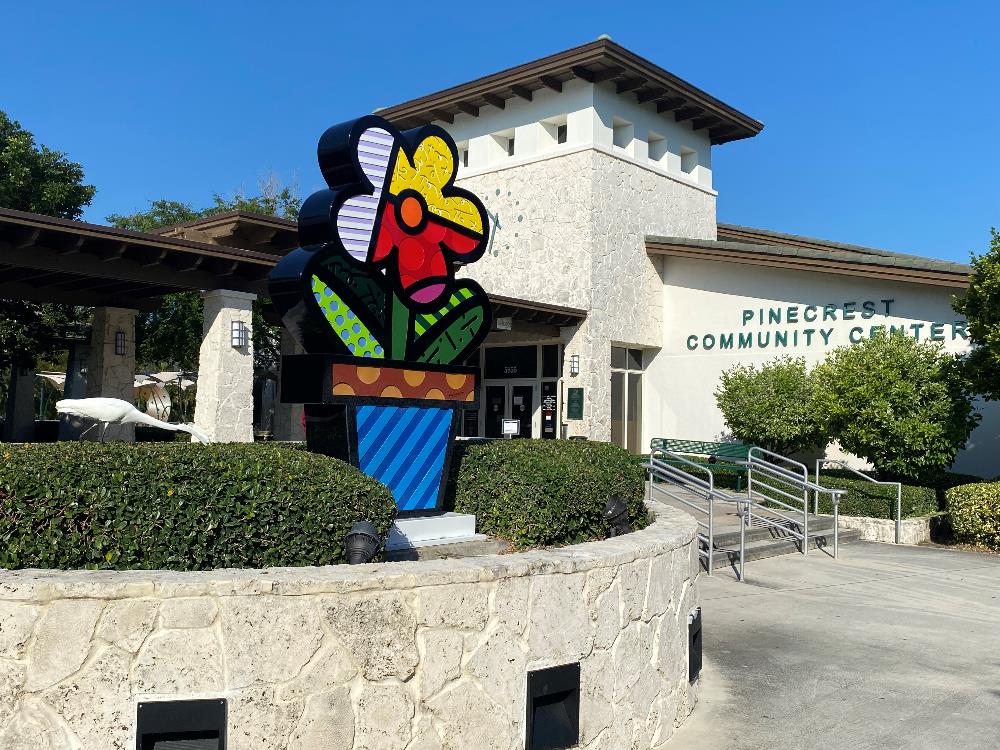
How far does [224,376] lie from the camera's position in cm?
1491

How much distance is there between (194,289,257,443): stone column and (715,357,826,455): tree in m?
10.1

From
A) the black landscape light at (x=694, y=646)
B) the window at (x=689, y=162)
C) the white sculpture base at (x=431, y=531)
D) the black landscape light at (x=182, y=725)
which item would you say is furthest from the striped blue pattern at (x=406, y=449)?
the window at (x=689, y=162)

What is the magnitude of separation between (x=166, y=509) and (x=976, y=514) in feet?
45.4

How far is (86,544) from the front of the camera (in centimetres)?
450

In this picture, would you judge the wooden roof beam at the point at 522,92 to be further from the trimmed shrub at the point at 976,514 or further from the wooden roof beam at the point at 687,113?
the trimmed shrub at the point at 976,514

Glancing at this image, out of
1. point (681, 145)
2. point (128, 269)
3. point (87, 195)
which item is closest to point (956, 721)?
point (128, 269)

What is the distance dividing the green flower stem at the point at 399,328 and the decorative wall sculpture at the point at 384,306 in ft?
0.03

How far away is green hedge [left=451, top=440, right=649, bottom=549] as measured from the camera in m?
6.88

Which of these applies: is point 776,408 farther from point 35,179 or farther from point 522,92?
point 35,179

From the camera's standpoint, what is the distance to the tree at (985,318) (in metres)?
14.2

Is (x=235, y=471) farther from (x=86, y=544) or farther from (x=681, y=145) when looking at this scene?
(x=681, y=145)

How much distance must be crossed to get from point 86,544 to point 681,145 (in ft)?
71.4

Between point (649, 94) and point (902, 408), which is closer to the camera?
point (902, 408)

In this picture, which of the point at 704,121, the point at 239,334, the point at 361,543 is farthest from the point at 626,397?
the point at 361,543
